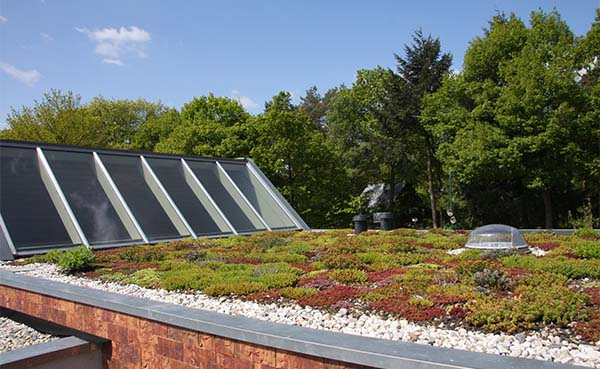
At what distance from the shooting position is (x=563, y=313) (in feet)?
13.9

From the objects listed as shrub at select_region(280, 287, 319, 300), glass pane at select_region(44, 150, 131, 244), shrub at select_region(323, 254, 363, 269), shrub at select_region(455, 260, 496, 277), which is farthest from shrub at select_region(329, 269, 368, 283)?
glass pane at select_region(44, 150, 131, 244)

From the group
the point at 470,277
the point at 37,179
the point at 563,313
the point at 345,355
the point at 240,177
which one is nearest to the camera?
the point at 345,355

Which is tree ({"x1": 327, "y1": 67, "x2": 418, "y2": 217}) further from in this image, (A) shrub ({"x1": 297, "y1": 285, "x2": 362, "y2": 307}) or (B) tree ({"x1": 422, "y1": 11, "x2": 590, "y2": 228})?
(A) shrub ({"x1": 297, "y1": 285, "x2": 362, "y2": 307})

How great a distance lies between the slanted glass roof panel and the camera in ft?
50.0

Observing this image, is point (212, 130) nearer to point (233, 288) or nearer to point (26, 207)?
point (26, 207)

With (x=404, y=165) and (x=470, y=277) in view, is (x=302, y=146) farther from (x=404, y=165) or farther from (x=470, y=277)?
(x=470, y=277)

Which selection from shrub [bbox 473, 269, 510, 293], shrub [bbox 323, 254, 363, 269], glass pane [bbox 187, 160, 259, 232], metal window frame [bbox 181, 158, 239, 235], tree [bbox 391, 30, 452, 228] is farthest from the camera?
tree [bbox 391, 30, 452, 228]

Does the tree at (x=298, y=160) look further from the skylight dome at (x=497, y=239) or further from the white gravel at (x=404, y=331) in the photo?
the white gravel at (x=404, y=331)

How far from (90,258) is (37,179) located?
422 cm

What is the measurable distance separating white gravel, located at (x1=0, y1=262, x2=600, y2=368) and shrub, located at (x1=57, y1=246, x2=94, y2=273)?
2.51 metres

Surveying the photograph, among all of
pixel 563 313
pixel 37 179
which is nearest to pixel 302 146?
pixel 37 179

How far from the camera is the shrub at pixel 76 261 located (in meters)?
7.84

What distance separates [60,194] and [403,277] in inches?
345

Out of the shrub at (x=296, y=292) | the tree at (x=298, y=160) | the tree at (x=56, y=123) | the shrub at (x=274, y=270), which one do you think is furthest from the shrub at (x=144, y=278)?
the tree at (x=56, y=123)
